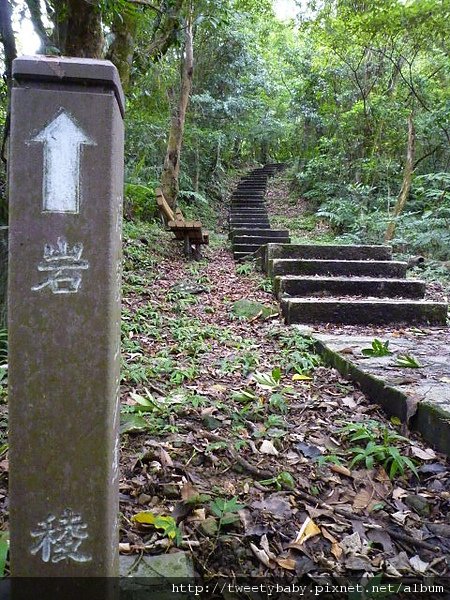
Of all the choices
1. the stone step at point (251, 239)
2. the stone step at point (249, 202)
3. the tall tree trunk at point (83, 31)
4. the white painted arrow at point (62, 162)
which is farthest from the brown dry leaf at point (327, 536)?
the stone step at point (249, 202)

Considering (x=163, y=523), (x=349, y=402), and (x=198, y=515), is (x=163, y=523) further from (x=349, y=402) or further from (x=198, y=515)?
(x=349, y=402)

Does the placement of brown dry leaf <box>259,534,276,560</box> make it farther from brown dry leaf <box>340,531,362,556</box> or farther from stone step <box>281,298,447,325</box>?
stone step <box>281,298,447,325</box>

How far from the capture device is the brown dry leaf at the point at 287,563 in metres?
1.63

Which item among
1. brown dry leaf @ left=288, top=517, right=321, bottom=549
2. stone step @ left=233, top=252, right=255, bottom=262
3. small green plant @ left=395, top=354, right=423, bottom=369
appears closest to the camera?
brown dry leaf @ left=288, top=517, right=321, bottom=549

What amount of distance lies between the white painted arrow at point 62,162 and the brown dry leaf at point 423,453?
6.62 ft

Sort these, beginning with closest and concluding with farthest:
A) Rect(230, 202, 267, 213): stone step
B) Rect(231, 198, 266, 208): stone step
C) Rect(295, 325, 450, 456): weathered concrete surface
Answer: Rect(295, 325, 450, 456): weathered concrete surface → Rect(230, 202, 267, 213): stone step → Rect(231, 198, 266, 208): stone step

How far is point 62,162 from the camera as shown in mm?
1140

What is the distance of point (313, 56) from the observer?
40.1ft

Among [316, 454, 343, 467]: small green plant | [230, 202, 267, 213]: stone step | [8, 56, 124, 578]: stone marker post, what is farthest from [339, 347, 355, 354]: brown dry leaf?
[230, 202, 267, 213]: stone step

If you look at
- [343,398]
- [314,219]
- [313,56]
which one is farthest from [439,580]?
[313,56]

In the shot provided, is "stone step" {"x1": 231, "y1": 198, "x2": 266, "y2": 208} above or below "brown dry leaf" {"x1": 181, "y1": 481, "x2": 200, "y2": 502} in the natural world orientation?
above

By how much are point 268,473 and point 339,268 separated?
13.6 feet

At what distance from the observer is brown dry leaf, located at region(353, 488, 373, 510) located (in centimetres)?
196

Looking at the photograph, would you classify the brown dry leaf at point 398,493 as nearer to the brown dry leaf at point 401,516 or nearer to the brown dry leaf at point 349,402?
the brown dry leaf at point 401,516
